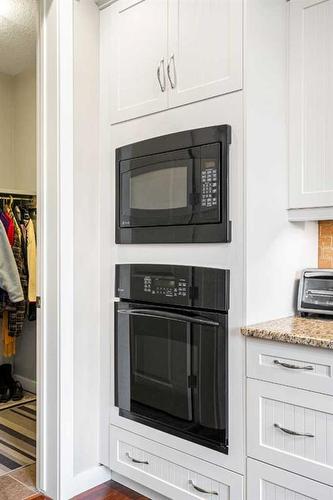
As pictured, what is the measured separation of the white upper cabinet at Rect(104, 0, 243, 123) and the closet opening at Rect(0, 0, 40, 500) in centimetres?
98

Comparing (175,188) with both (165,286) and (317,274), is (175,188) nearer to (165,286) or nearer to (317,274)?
(165,286)

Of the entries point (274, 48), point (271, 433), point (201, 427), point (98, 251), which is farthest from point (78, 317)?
point (274, 48)

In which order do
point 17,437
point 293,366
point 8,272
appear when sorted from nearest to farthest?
point 293,366 → point 17,437 → point 8,272

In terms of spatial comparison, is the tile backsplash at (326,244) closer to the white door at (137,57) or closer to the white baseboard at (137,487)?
the white door at (137,57)

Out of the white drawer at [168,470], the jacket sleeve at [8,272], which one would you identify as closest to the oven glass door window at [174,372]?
the white drawer at [168,470]

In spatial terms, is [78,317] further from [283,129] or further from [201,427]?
[283,129]

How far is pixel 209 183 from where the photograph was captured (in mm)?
1796

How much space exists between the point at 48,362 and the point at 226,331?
889 millimetres

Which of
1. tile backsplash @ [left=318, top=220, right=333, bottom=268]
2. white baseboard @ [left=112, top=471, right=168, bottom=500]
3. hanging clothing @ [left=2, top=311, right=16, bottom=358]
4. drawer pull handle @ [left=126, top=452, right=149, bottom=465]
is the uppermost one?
tile backsplash @ [left=318, top=220, right=333, bottom=268]

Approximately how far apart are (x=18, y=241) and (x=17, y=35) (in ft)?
4.72

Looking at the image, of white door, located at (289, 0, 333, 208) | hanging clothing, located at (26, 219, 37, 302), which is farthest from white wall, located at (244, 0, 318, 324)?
hanging clothing, located at (26, 219, 37, 302)

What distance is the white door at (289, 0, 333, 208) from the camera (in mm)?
1863

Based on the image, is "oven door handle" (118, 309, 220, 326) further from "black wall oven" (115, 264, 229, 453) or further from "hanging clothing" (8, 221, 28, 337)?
"hanging clothing" (8, 221, 28, 337)

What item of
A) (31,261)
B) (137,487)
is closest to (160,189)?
(137,487)
